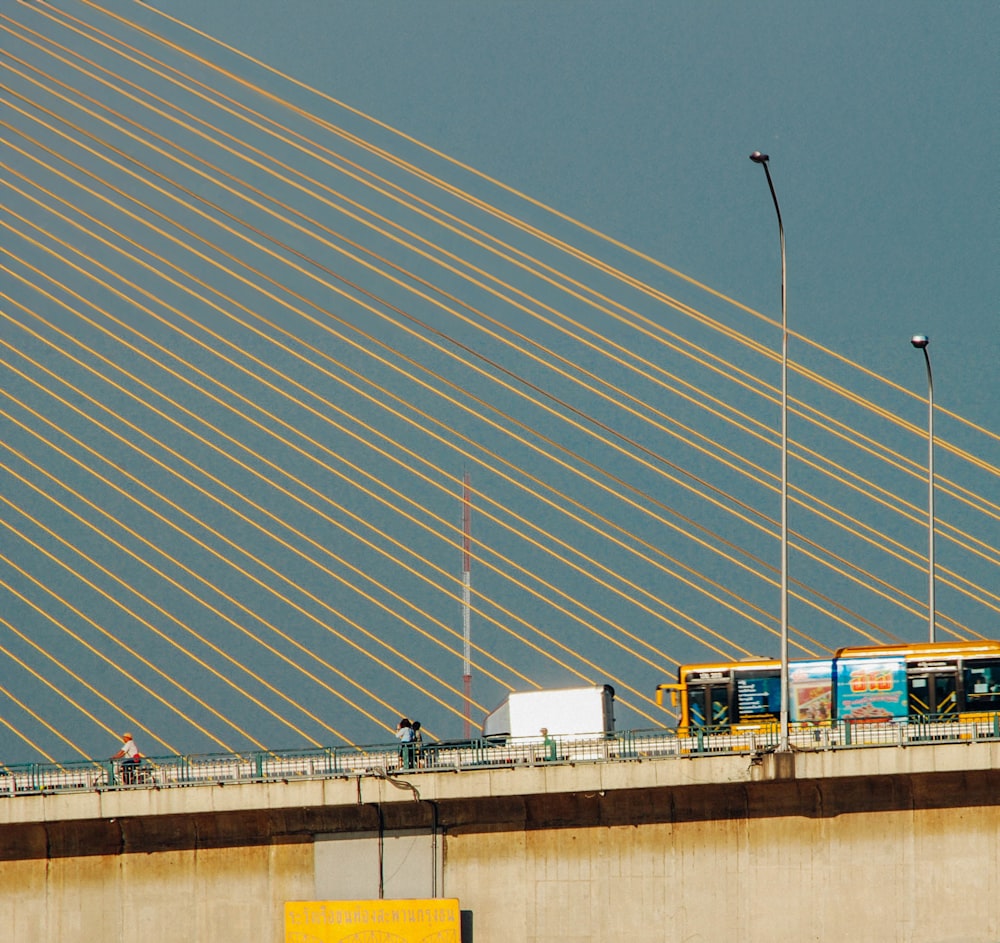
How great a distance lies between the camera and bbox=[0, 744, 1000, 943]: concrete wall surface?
1093 inches

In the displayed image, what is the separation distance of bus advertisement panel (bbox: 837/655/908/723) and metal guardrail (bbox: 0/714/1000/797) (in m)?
2.94

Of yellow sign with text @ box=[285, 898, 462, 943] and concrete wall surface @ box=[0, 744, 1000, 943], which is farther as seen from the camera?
yellow sign with text @ box=[285, 898, 462, 943]

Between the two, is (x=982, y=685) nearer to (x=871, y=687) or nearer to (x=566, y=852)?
(x=871, y=687)

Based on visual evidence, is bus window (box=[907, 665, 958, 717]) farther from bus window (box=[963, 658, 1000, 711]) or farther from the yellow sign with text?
the yellow sign with text

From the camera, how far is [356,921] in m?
29.8

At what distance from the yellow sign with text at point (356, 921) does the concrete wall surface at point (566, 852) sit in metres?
0.34

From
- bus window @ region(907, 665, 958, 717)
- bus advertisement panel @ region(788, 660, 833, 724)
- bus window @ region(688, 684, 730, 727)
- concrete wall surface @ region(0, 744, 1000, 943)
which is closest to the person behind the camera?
concrete wall surface @ region(0, 744, 1000, 943)

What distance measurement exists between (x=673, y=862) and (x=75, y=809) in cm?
1022

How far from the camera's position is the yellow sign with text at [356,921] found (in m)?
29.5

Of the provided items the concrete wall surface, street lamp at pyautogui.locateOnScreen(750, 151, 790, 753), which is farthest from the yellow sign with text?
street lamp at pyautogui.locateOnScreen(750, 151, 790, 753)

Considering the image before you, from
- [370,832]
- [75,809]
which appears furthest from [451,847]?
[75,809]

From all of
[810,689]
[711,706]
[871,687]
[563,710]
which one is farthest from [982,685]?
[563,710]

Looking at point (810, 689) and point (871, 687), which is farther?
point (810, 689)

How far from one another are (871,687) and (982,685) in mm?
2032
